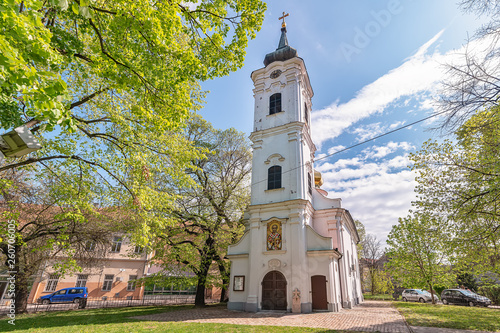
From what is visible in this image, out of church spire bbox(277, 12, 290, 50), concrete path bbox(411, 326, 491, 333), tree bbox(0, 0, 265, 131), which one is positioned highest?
church spire bbox(277, 12, 290, 50)

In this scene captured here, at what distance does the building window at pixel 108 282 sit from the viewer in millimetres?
28734

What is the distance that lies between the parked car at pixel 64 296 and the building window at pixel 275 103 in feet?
77.6

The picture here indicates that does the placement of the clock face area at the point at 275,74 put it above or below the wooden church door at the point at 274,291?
above

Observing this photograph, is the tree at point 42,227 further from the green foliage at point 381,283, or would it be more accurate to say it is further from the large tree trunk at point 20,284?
the green foliage at point 381,283

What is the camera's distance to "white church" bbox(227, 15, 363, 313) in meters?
15.4

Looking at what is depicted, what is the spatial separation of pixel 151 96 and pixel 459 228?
12399 millimetres

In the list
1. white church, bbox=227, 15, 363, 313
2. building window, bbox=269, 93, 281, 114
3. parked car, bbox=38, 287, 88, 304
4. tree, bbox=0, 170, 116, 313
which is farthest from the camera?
parked car, bbox=38, 287, 88, 304

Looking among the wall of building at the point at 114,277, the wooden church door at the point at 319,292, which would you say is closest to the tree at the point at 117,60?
the wooden church door at the point at 319,292

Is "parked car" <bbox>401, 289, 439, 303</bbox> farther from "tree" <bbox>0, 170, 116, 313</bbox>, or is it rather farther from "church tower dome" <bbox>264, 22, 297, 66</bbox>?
"tree" <bbox>0, 170, 116, 313</bbox>

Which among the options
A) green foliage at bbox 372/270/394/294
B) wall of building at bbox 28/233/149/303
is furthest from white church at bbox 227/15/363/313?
green foliage at bbox 372/270/394/294

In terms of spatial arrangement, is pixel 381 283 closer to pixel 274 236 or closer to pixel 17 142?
pixel 274 236

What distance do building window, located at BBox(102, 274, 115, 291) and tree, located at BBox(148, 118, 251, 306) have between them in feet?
46.8

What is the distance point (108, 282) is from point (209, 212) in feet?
59.8

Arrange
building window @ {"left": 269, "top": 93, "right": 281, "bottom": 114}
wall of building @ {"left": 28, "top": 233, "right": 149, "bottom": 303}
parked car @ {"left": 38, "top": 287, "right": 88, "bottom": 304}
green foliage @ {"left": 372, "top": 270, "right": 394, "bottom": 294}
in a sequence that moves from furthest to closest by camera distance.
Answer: green foliage @ {"left": 372, "top": 270, "right": 394, "bottom": 294}
wall of building @ {"left": 28, "top": 233, "right": 149, "bottom": 303}
parked car @ {"left": 38, "top": 287, "right": 88, "bottom": 304}
building window @ {"left": 269, "top": 93, "right": 281, "bottom": 114}
